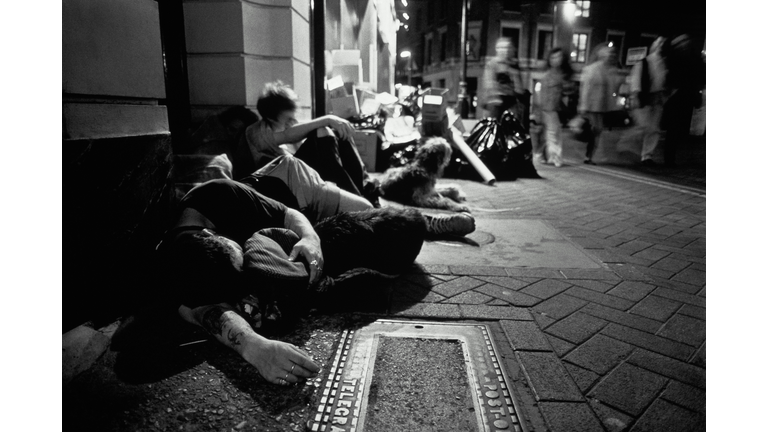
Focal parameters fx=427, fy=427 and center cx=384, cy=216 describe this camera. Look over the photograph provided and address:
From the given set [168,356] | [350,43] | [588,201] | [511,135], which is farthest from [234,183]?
[350,43]

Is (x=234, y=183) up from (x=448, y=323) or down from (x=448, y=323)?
up

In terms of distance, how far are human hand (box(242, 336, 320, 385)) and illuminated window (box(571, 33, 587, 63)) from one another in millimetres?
36575

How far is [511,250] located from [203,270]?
7.94ft

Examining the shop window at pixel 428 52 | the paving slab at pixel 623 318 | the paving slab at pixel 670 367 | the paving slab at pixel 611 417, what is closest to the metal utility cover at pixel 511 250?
the paving slab at pixel 623 318

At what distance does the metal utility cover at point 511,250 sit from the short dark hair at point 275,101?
1703 mm

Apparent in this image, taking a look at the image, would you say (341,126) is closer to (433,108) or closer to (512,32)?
(433,108)

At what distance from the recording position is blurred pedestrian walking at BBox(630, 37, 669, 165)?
25.9 feet

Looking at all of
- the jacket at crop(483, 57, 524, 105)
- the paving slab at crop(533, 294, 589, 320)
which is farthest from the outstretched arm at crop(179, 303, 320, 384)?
the jacket at crop(483, 57, 524, 105)

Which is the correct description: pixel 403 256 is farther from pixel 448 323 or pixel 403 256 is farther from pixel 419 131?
pixel 419 131

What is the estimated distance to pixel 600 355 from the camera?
1.96 metres

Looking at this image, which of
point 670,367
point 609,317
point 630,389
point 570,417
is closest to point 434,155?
point 609,317

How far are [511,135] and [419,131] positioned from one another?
171 cm

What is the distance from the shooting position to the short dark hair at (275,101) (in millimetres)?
3688

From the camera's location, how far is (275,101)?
370cm
